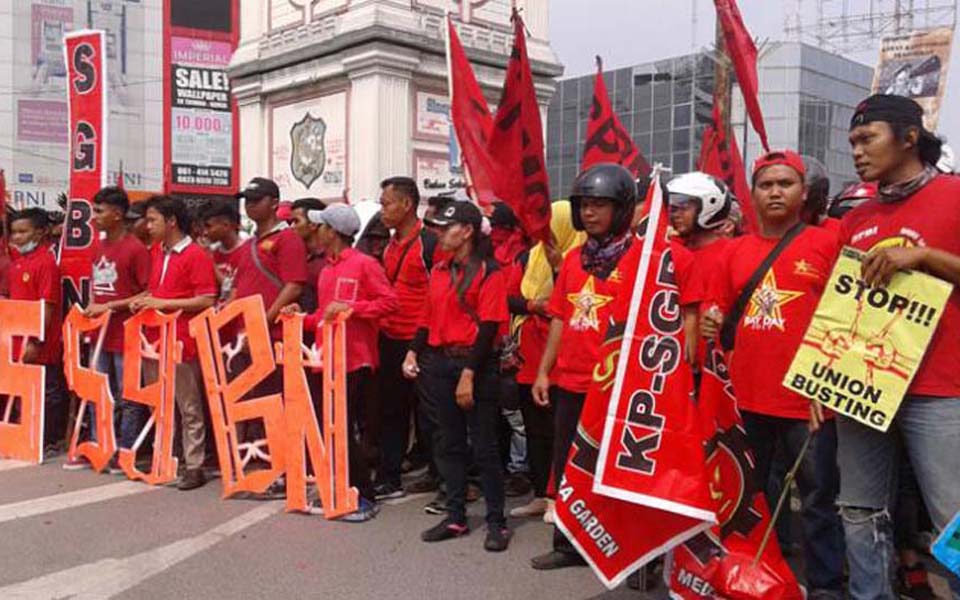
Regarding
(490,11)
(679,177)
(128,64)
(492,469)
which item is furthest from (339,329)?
(128,64)

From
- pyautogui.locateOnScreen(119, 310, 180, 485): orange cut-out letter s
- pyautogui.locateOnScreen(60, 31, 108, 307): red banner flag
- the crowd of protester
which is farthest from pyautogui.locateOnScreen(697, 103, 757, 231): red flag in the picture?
pyautogui.locateOnScreen(60, 31, 108, 307): red banner flag

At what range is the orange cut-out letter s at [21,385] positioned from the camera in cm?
676

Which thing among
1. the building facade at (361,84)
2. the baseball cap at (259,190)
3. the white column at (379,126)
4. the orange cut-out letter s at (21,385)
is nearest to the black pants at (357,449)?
the baseball cap at (259,190)

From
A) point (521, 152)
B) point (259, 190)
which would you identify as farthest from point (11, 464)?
point (521, 152)

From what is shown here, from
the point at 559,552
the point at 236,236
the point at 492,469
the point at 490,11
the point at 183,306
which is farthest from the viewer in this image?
the point at 490,11

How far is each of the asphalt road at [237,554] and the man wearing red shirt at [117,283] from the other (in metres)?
0.67

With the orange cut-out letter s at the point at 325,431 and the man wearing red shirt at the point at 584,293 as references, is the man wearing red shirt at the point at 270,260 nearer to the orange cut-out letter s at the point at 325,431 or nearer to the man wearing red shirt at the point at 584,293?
the orange cut-out letter s at the point at 325,431

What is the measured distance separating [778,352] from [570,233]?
2378 mm

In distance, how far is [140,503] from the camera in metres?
5.62

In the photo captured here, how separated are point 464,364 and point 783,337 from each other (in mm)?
1768

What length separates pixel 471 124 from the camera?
6332mm

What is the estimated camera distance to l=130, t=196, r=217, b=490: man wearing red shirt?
6.08 m

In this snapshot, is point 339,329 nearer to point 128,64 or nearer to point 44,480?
point 44,480

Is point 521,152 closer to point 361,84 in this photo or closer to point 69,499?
point 69,499
